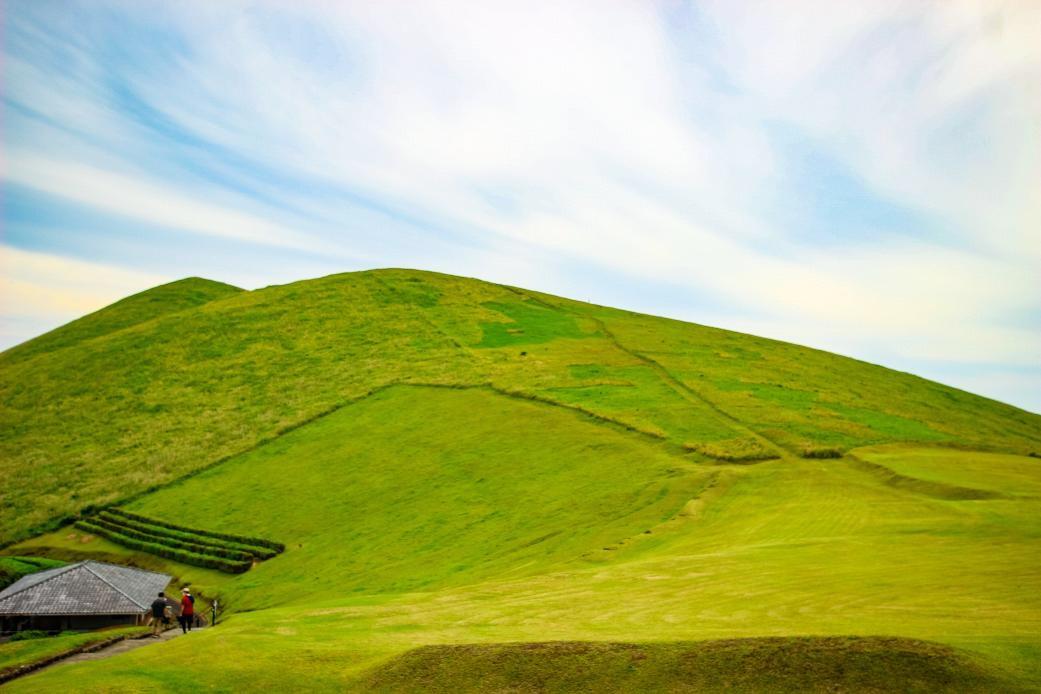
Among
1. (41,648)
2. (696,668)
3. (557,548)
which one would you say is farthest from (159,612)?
(696,668)

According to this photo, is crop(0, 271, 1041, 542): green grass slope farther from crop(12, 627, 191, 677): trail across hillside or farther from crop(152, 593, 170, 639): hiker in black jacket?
crop(12, 627, 191, 677): trail across hillside

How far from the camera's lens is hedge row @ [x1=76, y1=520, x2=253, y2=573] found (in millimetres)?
41469

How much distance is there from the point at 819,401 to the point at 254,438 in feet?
147

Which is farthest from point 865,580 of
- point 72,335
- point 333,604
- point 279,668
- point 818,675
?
point 72,335

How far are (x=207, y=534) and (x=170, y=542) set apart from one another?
216 centimetres

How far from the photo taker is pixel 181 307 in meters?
109

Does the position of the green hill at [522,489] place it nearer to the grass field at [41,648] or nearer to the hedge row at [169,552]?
the hedge row at [169,552]

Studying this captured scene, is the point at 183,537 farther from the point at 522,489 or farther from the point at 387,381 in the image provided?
the point at 387,381

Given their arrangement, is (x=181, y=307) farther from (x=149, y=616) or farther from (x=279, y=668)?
(x=279, y=668)

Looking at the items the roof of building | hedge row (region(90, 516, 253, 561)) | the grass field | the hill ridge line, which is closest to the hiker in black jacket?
the grass field

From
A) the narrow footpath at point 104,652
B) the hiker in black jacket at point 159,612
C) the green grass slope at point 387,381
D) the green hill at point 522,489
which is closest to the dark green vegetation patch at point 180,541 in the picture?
the green hill at point 522,489

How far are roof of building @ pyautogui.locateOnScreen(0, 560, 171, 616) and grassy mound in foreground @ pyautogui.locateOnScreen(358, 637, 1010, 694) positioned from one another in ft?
71.6

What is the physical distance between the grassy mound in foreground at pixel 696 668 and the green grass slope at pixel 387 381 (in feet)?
98.3

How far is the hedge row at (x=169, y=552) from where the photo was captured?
41.5 meters
